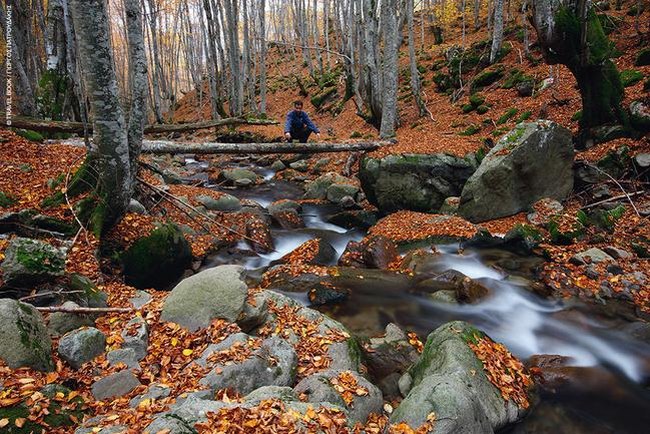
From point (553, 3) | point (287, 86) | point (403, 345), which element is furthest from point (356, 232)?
point (287, 86)

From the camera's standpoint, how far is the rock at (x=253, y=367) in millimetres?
3631

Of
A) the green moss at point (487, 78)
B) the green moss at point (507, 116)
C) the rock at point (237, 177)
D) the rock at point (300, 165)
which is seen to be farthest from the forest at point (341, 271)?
the green moss at point (487, 78)

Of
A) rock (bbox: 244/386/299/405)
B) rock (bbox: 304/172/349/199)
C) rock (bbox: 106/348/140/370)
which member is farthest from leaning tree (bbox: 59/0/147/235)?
rock (bbox: 304/172/349/199)

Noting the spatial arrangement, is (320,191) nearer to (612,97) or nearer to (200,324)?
(612,97)

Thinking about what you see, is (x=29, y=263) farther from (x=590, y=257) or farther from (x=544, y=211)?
(x=544, y=211)

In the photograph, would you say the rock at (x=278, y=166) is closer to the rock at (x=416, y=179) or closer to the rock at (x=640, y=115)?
the rock at (x=416, y=179)

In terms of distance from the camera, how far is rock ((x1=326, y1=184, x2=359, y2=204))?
13273mm

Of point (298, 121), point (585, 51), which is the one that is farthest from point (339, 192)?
point (585, 51)

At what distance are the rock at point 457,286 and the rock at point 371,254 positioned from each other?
1200 mm

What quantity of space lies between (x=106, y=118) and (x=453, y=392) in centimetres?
599

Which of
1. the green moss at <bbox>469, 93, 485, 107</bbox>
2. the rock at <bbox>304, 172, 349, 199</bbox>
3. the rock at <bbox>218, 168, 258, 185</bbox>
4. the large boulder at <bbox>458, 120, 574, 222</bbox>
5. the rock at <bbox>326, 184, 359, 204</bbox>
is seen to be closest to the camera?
the large boulder at <bbox>458, 120, 574, 222</bbox>

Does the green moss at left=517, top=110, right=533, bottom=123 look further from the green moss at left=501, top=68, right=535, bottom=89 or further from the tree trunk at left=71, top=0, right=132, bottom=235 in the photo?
the tree trunk at left=71, top=0, right=132, bottom=235

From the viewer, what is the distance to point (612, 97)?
10.0 m

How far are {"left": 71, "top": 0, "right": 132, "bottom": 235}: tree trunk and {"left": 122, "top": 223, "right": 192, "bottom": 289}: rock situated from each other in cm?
64
